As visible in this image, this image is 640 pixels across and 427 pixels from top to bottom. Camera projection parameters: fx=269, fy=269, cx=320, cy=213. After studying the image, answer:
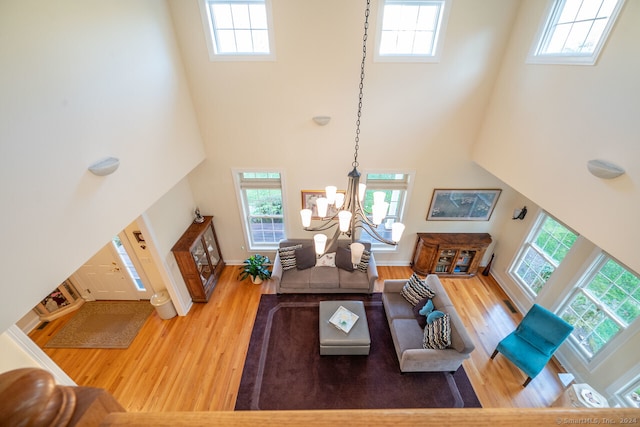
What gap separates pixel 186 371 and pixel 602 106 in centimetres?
592

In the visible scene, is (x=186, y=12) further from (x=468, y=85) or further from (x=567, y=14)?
(x=567, y=14)

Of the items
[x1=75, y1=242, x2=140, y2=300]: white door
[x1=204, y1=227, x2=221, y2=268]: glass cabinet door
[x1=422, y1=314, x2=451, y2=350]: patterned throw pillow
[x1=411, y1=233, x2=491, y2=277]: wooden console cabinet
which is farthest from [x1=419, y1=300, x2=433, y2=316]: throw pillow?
[x1=75, y1=242, x2=140, y2=300]: white door

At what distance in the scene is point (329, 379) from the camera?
3.77m

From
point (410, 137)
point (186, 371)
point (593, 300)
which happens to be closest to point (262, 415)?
point (186, 371)

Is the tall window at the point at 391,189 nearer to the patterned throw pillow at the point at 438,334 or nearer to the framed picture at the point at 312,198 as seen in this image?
the framed picture at the point at 312,198

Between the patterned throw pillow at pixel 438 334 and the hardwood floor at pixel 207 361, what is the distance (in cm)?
82

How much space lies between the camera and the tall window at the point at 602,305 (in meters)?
3.24

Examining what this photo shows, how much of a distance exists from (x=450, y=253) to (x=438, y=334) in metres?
2.12

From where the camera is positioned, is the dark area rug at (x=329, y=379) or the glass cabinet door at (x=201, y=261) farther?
the glass cabinet door at (x=201, y=261)

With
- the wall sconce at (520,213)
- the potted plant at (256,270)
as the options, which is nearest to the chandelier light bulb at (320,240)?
the potted plant at (256,270)

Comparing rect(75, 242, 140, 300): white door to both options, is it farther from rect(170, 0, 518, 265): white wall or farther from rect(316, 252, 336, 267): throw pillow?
rect(316, 252, 336, 267): throw pillow

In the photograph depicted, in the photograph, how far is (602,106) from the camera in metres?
2.63

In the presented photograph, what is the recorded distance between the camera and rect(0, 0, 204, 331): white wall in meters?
1.89

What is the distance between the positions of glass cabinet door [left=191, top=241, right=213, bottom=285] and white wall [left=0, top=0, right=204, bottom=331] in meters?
1.61
